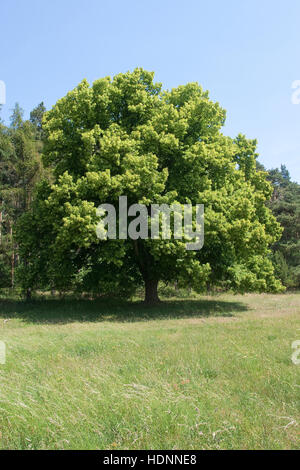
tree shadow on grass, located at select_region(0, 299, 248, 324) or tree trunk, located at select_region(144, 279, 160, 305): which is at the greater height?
tree trunk, located at select_region(144, 279, 160, 305)

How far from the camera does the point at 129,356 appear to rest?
841cm

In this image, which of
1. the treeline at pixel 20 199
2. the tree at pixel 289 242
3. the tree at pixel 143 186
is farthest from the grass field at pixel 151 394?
the tree at pixel 289 242

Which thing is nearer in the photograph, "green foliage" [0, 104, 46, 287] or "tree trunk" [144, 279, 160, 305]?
"tree trunk" [144, 279, 160, 305]

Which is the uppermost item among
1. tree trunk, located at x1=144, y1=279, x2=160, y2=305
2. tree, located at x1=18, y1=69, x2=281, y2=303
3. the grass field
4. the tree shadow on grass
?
tree, located at x1=18, y1=69, x2=281, y2=303

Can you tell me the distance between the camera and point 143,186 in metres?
18.4

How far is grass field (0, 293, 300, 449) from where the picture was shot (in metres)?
4.28

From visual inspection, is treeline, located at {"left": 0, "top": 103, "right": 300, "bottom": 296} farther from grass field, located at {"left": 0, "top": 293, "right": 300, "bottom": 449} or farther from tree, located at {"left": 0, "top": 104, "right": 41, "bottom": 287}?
grass field, located at {"left": 0, "top": 293, "right": 300, "bottom": 449}

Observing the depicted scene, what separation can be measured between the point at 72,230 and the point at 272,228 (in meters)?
13.3

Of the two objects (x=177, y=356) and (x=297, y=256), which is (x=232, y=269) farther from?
(x=297, y=256)

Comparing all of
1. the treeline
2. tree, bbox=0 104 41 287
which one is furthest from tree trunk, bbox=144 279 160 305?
tree, bbox=0 104 41 287

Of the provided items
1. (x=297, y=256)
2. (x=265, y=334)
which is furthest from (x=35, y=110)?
(x=265, y=334)

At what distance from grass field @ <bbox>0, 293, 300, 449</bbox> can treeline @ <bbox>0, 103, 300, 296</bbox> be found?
14.6m

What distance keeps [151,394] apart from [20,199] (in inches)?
1187
